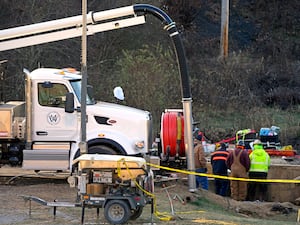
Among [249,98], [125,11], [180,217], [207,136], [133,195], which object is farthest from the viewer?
[249,98]

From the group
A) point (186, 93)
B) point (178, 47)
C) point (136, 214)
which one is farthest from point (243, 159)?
point (136, 214)

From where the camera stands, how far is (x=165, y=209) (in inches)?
549

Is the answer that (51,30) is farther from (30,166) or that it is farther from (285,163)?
(285,163)

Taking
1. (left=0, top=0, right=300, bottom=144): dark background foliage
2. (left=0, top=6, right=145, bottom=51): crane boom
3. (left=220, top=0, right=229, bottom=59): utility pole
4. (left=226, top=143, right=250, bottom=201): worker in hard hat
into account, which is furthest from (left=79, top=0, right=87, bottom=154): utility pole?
(left=220, top=0, right=229, bottom=59): utility pole

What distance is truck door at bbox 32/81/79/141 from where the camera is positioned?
16.5 m

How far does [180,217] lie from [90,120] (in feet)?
15.3

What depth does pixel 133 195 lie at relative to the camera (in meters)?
11.6

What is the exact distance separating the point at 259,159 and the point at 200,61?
1952cm

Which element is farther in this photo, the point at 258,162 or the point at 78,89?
the point at 258,162

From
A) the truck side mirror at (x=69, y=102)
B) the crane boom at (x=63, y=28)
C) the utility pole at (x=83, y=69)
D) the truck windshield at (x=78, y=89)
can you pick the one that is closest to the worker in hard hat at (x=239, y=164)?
the truck windshield at (x=78, y=89)

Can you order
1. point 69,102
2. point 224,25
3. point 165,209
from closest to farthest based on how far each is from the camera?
point 165,209
point 69,102
point 224,25

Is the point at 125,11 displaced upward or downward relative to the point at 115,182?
upward

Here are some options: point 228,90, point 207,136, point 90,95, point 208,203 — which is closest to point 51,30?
point 90,95

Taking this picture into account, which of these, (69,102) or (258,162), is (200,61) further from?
(69,102)
